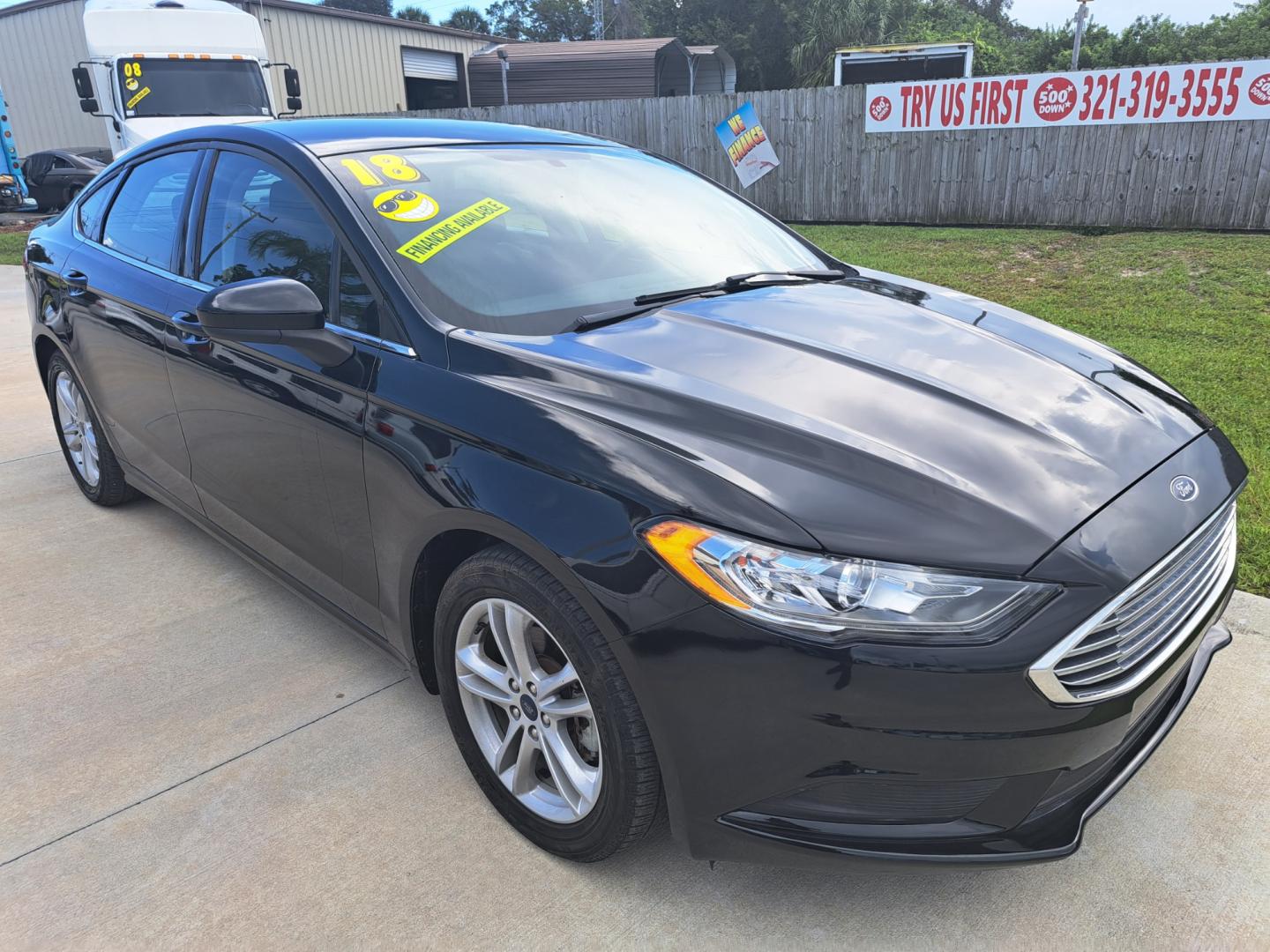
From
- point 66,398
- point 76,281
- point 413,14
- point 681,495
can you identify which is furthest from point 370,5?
point 681,495

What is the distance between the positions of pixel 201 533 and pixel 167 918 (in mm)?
2299

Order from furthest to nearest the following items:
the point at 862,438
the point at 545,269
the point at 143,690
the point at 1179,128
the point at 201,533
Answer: the point at 1179,128 → the point at 201,533 → the point at 143,690 → the point at 545,269 → the point at 862,438

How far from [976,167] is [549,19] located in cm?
6361

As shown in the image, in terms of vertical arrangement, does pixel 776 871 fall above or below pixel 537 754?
below

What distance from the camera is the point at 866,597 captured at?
164cm

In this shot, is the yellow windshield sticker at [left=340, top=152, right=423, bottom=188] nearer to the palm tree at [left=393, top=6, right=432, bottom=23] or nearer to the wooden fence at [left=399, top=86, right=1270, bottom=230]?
the wooden fence at [left=399, top=86, right=1270, bottom=230]

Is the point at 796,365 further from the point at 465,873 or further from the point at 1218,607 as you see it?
the point at 465,873

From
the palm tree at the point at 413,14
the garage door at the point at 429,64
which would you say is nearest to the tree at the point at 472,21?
the palm tree at the point at 413,14

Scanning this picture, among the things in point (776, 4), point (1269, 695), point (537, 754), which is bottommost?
point (1269, 695)

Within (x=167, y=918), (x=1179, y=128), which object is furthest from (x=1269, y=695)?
(x=1179, y=128)

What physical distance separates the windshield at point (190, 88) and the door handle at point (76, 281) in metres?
11.9

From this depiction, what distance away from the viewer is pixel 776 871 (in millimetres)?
2158

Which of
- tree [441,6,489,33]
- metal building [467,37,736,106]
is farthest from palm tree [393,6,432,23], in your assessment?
metal building [467,37,736,106]

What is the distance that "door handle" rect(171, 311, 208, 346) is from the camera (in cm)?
299
